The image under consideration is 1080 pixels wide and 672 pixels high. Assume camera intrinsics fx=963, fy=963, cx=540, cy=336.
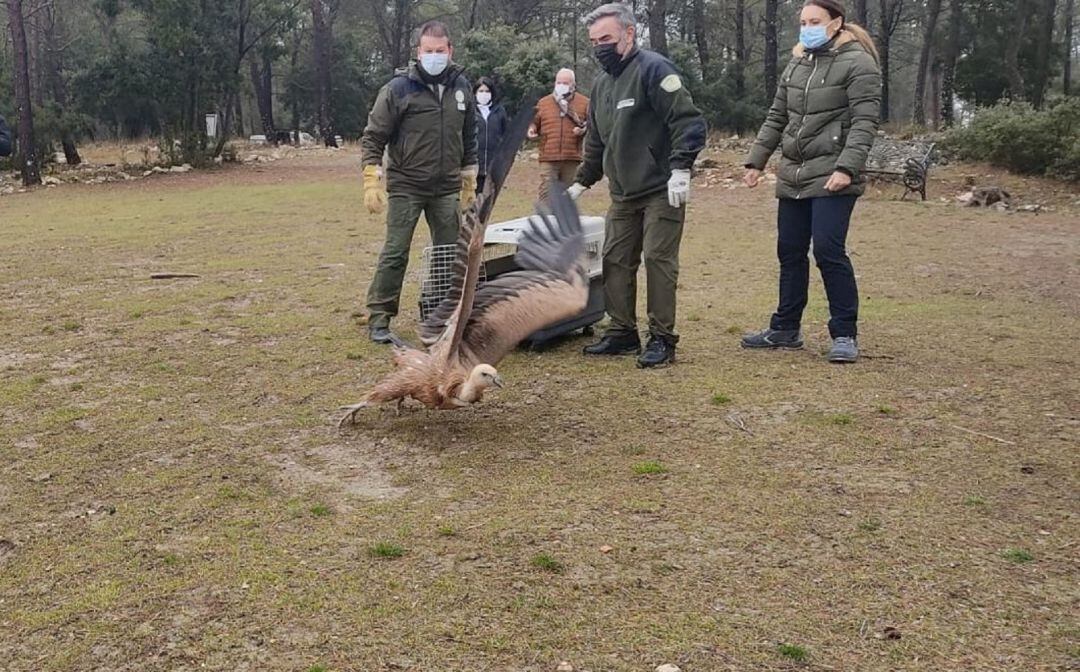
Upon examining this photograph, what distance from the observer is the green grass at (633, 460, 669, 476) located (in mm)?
4117

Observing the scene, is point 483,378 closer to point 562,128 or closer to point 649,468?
point 649,468

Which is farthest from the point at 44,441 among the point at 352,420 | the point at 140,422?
the point at 352,420

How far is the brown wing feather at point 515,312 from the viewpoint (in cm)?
462

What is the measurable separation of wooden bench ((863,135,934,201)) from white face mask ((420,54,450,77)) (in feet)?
36.0

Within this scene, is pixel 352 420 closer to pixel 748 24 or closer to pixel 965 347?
pixel 965 347

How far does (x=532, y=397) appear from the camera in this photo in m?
5.29

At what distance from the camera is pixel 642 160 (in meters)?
Result: 5.57

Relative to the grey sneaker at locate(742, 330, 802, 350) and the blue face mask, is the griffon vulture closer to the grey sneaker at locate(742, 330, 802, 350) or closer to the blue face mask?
the grey sneaker at locate(742, 330, 802, 350)

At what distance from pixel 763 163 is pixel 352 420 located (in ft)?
9.97

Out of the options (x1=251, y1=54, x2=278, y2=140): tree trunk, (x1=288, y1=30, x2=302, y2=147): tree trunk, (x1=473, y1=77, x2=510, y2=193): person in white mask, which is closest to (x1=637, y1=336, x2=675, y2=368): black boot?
(x1=473, y1=77, x2=510, y2=193): person in white mask

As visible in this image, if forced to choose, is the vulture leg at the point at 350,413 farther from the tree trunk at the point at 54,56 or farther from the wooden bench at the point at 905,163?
the tree trunk at the point at 54,56

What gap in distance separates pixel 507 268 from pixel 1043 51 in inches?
1085

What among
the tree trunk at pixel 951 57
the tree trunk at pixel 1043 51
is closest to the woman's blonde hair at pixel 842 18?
the tree trunk at pixel 951 57

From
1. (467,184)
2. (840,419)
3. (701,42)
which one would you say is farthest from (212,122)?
(840,419)
